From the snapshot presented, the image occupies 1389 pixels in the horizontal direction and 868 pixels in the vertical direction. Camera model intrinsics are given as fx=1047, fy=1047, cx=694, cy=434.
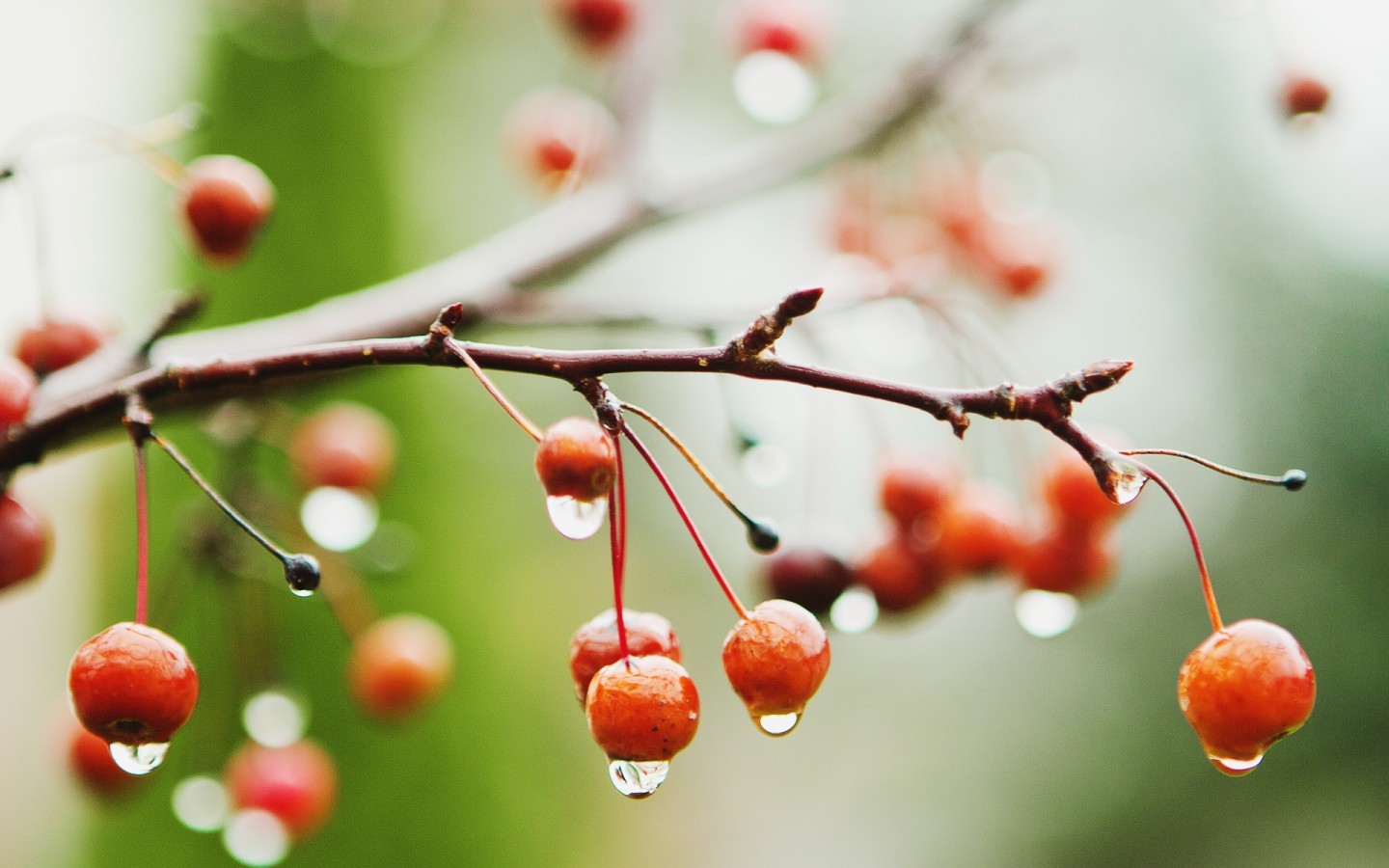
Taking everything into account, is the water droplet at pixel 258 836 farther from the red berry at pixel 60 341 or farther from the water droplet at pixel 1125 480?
the water droplet at pixel 1125 480

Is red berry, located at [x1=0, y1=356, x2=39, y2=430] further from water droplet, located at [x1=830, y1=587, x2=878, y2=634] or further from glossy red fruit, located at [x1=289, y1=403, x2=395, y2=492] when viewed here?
water droplet, located at [x1=830, y1=587, x2=878, y2=634]

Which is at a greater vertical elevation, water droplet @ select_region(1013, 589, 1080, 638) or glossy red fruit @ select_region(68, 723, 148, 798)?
glossy red fruit @ select_region(68, 723, 148, 798)

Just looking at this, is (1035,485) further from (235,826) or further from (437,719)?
(437,719)

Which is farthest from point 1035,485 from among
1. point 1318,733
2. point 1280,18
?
point 1318,733

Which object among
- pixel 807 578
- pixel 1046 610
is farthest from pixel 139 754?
pixel 1046 610

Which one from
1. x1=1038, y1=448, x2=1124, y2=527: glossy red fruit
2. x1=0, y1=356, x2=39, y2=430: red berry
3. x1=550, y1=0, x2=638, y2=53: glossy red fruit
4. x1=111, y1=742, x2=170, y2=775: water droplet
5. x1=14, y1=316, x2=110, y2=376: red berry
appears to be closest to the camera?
x1=111, y1=742, x2=170, y2=775: water droplet

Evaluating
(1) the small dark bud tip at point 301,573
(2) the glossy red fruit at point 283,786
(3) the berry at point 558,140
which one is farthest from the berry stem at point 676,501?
(3) the berry at point 558,140

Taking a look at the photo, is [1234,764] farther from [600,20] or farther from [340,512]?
[600,20]

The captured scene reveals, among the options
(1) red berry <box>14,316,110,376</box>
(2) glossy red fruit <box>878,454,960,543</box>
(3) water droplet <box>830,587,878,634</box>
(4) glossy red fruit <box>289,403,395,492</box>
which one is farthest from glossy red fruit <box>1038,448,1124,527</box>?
(1) red berry <box>14,316,110,376</box>
